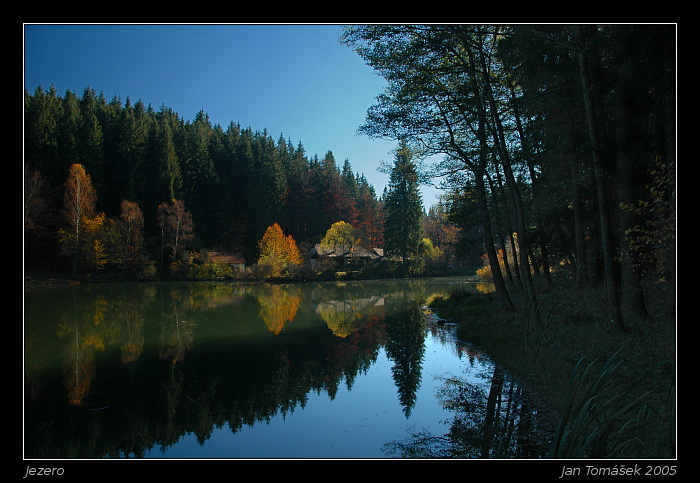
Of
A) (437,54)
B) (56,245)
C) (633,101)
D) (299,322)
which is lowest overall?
(299,322)

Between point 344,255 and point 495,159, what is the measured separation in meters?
32.6

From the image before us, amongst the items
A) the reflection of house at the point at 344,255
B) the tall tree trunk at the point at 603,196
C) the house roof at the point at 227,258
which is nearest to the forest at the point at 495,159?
the tall tree trunk at the point at 603,196

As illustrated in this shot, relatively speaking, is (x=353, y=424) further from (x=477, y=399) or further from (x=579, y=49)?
(x=579, y=49)

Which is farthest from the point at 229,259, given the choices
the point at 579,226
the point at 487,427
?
the point at 487,427

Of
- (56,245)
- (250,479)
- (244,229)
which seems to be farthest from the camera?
(244,229)

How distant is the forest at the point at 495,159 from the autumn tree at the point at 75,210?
0.14 meters

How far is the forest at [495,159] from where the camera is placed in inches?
258

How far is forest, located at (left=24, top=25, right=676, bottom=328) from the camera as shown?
21.5 ft

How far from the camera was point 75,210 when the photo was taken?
92.0 ft

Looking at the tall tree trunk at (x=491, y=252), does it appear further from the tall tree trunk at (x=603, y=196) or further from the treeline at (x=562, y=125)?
the tall tree trunk at (x=603, y=196)

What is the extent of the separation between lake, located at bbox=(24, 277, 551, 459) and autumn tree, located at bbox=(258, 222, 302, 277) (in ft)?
77.6

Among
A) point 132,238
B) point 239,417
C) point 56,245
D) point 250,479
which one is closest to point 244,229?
point 132,238

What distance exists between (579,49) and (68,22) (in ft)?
21.4

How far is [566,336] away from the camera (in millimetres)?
7250
